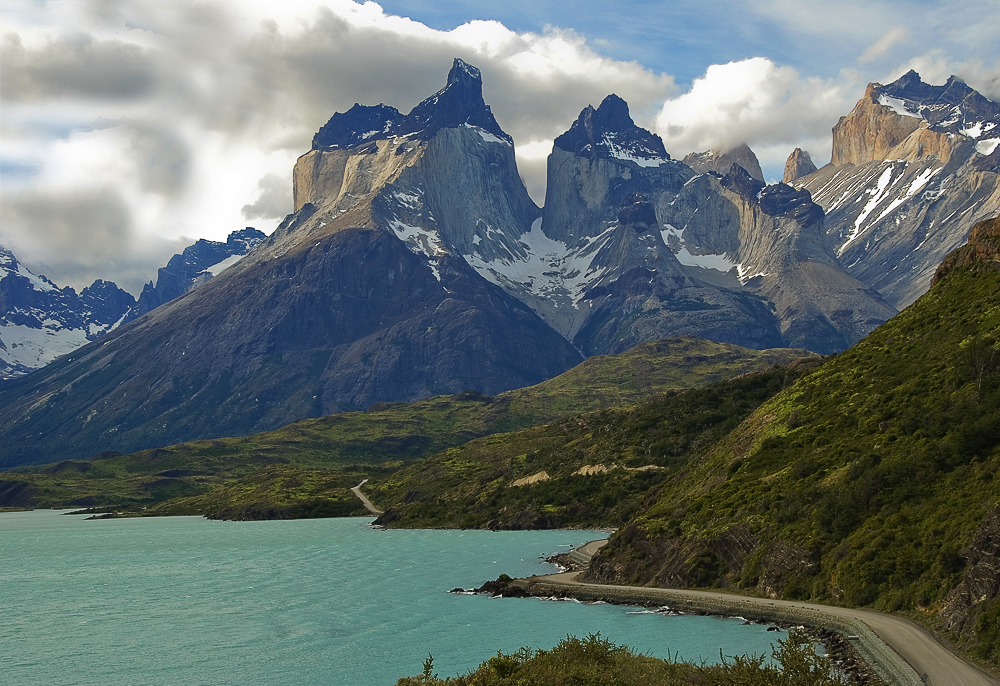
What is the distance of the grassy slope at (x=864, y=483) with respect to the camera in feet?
210

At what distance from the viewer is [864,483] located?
73.9 metres

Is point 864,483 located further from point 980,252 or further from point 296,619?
point 296,619

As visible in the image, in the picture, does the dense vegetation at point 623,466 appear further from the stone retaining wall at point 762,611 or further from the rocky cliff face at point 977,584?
the rocky cliff face at point 977,584

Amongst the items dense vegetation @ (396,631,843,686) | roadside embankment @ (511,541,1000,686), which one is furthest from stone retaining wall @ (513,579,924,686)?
dense vegetation @ (396,631,843,686)

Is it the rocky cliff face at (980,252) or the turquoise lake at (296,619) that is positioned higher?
the rocky cliff face at (980,252)

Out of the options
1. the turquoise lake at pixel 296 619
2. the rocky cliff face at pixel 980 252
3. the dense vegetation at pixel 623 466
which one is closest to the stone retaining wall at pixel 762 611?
the turquoise lake at pixel 296 619

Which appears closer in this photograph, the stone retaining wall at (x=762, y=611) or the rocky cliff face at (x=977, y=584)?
the stone retaining wall at (x=762, y=611)

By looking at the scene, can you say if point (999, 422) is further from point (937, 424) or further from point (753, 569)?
point (753, 569)

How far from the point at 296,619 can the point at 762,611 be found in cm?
4768

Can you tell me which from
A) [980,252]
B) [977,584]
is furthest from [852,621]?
[980,252]

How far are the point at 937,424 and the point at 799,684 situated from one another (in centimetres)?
4186

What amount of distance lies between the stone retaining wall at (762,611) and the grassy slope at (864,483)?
3.67 metres

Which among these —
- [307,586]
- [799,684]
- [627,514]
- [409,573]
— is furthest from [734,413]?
Answer: [799,684]

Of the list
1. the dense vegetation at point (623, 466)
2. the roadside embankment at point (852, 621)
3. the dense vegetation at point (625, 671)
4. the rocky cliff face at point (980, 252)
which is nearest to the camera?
the dense vegetation at point (625, 671)
